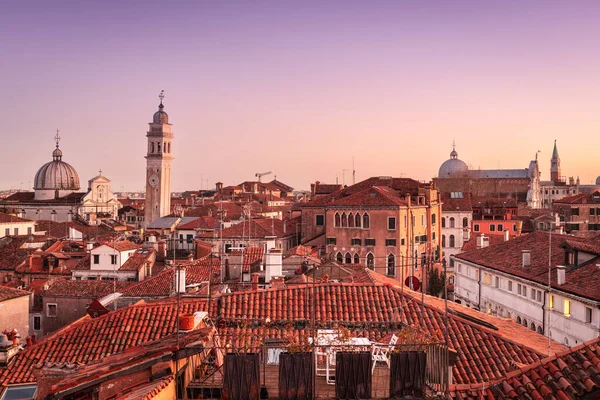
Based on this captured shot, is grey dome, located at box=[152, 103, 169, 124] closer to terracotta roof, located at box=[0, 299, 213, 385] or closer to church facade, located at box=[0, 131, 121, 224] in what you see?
church facade, located at box=[0, 131, 121, 224]

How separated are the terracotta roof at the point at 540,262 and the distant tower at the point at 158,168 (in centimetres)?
5596

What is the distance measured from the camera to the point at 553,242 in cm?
2706

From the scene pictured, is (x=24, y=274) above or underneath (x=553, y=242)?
underneath

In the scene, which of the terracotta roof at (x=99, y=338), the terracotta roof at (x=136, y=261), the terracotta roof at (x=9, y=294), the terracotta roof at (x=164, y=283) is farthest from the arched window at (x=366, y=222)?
Result: the terracotta roof at (x=99, y=338)

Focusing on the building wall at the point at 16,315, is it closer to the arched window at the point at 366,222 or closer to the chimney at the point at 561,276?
the chimney at the point at 561,276

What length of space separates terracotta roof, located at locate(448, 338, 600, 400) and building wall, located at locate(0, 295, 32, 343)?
17.3m

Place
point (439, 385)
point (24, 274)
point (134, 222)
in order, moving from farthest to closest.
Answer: point (134, 222) < point (24, 274) < point (439, 385)

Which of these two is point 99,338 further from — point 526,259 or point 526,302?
point 526,259

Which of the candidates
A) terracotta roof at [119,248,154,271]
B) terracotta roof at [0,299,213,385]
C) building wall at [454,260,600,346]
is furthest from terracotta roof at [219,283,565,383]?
terracotta roof at [119,248,154,271]

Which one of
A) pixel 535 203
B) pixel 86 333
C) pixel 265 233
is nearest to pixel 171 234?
pixel 265 233

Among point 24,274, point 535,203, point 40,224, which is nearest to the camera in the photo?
point 24,274

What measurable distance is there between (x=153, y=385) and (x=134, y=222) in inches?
3340

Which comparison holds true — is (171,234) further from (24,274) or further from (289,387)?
(289,387)

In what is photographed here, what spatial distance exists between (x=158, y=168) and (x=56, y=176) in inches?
753
